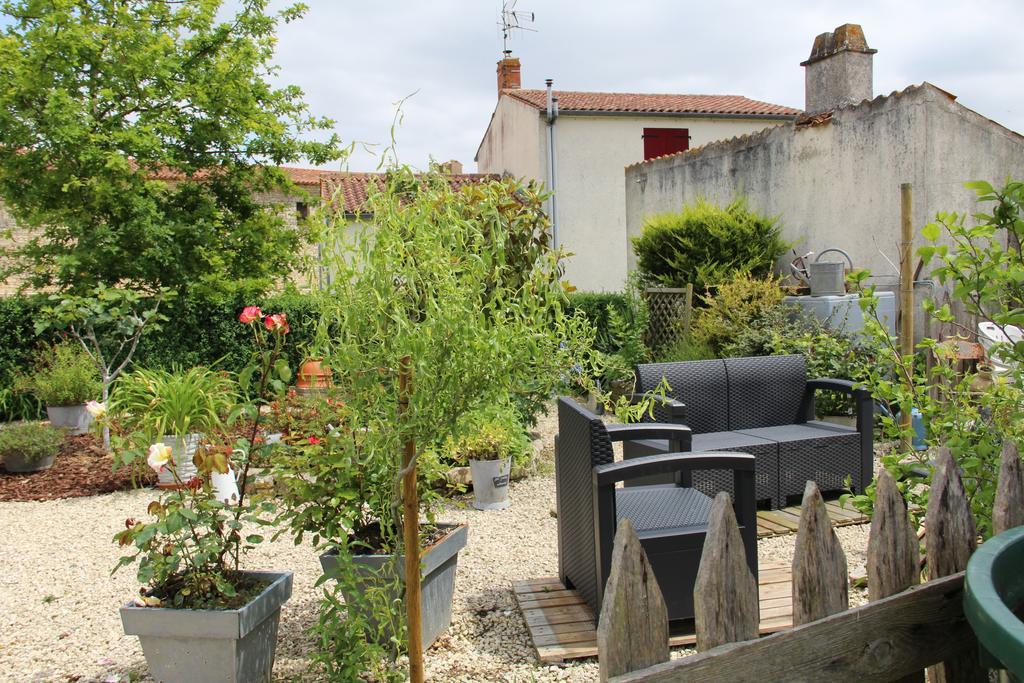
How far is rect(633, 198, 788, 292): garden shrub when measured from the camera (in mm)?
9836

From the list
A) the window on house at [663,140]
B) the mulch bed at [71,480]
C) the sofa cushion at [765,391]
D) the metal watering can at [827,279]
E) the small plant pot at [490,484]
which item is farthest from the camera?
the window on house at [663,140]

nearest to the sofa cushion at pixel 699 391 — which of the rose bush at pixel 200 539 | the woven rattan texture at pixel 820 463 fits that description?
the woven rattan texture at pixel 820 463

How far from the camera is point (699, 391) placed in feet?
16.0

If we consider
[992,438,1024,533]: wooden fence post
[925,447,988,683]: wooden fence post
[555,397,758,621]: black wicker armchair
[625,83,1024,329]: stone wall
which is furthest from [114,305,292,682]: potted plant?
[625,83,1024,329]: stone wall

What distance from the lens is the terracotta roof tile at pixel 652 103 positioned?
61.4 ft

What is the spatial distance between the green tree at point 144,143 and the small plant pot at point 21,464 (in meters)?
2.36

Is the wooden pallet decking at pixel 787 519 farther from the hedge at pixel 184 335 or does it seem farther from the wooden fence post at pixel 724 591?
the hedge at pixel 184 335

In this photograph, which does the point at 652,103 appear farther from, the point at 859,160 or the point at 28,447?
the point at 28,447

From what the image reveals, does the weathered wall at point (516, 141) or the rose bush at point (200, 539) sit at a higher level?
the weathered wall at point (516, 141)

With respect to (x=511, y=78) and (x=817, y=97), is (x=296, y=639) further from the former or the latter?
(x=511, y=78)

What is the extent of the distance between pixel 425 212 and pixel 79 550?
383 centimetres

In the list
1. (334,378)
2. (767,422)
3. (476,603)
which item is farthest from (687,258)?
(334,378)

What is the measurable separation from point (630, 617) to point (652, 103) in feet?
66.0

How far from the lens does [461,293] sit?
198cm
